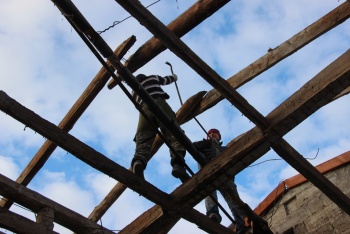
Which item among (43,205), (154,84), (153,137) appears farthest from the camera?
(154,84)

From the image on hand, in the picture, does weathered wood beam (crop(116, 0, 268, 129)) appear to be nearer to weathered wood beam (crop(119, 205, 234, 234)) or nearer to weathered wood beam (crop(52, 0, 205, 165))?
weathered wood beam (crop(52, 0, 205, 165))

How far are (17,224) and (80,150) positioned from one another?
35.2 inches

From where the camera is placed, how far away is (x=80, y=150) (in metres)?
4.20

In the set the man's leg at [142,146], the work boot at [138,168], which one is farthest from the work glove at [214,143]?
the work boot at [138,168]

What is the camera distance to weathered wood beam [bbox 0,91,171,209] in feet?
13.2

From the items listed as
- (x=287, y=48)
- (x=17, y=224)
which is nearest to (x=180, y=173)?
(x=17, y=224)

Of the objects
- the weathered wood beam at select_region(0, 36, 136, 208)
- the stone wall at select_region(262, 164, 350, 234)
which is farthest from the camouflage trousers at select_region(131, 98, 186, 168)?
the stone wall at select_region(262, 164, 350, 234)

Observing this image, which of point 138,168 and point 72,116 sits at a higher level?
point 72,116

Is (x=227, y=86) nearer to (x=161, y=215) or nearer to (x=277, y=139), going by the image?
(x=277, y=139)

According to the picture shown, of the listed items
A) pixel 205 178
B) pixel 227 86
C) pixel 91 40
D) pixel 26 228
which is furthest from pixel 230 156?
pixel 26 228

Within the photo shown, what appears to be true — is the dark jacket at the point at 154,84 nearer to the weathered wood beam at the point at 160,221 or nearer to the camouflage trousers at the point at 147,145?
the camouflage trousers at the point at 147,145

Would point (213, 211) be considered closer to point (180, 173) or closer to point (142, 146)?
point (180, 173)

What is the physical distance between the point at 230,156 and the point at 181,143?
533mm

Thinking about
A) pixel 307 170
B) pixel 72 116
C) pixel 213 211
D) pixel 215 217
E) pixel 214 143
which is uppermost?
pixel 72 116
